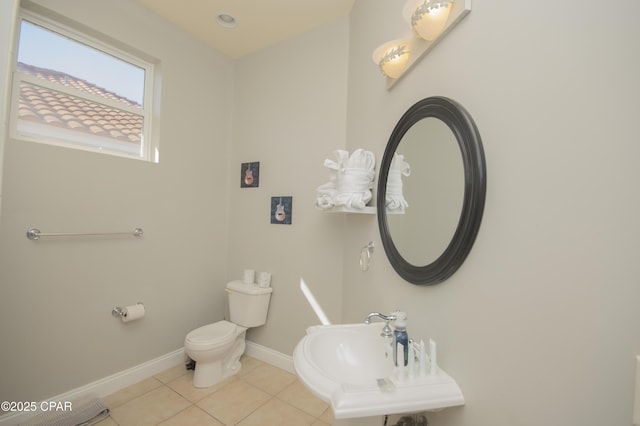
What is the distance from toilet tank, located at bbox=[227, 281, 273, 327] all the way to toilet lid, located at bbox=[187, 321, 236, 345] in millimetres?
100

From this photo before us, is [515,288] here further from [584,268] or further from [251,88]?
[251,88]

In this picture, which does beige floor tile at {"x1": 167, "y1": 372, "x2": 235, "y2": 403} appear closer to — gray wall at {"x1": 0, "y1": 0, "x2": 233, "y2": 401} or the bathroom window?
gray wall at {"x1": 0, "y1": 0, "x2": 233, "y2": 401}

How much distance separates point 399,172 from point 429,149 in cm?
23

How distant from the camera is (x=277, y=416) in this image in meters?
1.74

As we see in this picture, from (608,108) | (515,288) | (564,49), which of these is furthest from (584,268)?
(564,49)

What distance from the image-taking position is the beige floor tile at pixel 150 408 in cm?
165

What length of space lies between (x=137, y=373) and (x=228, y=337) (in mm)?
739

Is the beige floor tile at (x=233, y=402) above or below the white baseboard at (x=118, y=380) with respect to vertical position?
below

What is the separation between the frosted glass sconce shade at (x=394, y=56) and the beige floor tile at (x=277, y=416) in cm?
213

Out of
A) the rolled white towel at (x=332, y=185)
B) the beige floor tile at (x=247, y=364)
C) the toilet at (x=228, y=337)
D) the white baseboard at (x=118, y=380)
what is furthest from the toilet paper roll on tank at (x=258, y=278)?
the rolled white towel at (x=332, y=185)

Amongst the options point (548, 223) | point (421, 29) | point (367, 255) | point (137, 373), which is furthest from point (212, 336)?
point (421, 29)

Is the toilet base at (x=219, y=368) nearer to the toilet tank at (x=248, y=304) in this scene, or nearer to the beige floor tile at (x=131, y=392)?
the toilet tank at (x=248, y=304)

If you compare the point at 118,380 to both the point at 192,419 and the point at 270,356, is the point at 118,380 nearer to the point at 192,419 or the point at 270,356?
the point at 192,419

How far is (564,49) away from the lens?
57 cm
